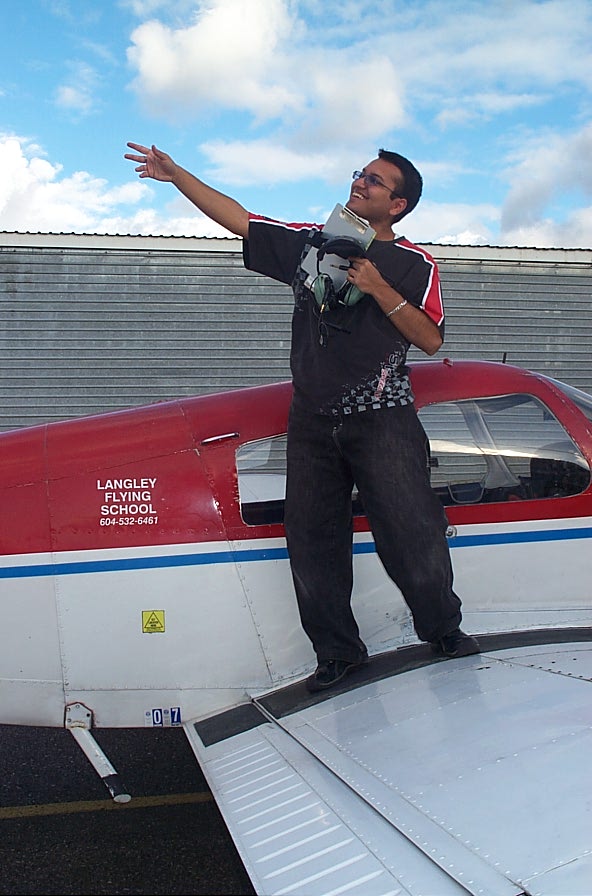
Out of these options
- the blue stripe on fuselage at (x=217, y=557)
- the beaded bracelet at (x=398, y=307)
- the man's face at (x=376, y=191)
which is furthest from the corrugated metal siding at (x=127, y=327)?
the beaded bracelet at (x=398, y=307)

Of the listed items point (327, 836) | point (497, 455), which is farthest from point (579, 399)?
point (327, 836)

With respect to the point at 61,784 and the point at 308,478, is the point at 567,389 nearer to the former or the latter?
the point at 308,478

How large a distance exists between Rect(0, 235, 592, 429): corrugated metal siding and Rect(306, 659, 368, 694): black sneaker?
837cm

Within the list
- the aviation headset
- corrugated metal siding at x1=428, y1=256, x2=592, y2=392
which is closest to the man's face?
the aviation headset

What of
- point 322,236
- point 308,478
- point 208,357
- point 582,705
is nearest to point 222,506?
point 308,478

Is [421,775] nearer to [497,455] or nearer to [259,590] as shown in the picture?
[259,590]

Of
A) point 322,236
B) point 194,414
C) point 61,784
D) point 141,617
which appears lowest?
point 61,784

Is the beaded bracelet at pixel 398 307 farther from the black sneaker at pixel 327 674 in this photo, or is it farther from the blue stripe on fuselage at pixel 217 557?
the black sneaker at pixel 327 674

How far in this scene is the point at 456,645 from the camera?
3.25 metres

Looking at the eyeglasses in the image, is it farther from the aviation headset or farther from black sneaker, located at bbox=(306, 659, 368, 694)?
black sneaker, located at bbox=(306, 659, 368, 694)

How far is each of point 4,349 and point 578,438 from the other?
30.7 ft

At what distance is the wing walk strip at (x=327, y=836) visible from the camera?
74.1 inches

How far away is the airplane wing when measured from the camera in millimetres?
1899

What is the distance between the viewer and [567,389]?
3889 millimetres
